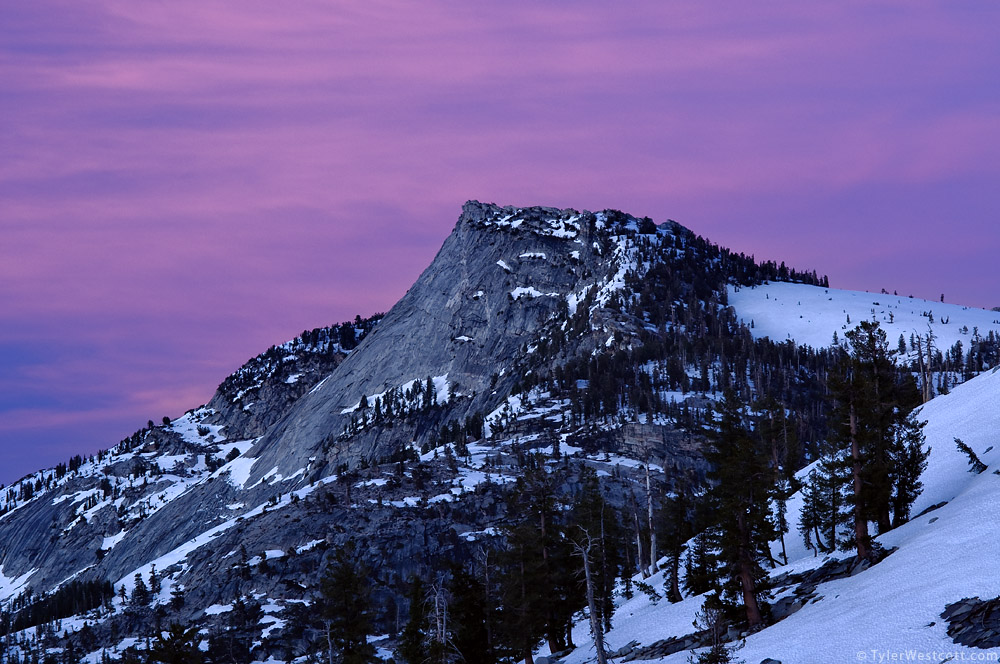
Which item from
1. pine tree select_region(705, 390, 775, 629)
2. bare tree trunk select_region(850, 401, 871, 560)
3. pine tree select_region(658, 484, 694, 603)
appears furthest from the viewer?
pine tree select_region(658, 484, 694, 603)

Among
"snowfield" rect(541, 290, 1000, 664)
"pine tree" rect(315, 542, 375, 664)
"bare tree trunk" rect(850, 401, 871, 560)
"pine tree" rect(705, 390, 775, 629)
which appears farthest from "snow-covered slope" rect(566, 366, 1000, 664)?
"pine tree" rect(315, 542, 375, 664)

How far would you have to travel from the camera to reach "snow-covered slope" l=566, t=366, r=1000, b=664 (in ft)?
130

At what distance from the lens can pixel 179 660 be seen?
66.9m

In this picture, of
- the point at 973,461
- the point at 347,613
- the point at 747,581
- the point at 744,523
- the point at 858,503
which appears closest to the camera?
the point at 747,581

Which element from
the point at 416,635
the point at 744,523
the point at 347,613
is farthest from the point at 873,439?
the point at 347,613

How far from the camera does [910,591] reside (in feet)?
145

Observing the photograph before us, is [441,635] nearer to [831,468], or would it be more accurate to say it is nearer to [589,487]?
[831,468]

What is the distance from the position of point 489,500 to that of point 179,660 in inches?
4885

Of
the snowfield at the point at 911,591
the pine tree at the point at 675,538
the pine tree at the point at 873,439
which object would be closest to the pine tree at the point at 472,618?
the snowfield at the point at 911,591

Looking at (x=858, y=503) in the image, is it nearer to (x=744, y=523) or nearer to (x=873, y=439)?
(x=873, y=439)

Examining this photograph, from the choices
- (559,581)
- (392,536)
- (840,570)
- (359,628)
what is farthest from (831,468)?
(392,536)

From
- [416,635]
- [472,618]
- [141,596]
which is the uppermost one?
[141,596]

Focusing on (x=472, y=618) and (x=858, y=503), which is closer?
(x=858, y=503)

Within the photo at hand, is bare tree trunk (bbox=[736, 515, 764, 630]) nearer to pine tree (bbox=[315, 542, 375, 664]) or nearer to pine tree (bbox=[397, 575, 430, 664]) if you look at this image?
pine tree (bbox=[397, 575, 430, 664])
